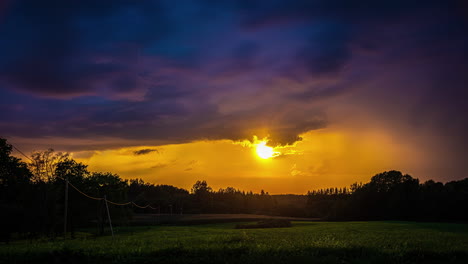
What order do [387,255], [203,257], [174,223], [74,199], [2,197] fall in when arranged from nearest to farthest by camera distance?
[203,257] → [387,255] → [74,199] → [2,197] → [174,223]

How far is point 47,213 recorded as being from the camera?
209 ft

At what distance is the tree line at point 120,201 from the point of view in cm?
5928

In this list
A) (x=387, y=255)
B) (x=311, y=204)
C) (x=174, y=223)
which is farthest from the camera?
(x=311, y=204)

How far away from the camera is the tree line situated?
59.3 metres

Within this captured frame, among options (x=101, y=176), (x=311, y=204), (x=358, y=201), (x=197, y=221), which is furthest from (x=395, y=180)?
(x=101, y=176)

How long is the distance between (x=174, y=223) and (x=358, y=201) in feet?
207

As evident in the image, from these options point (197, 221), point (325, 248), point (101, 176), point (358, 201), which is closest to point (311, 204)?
point (358, 201)

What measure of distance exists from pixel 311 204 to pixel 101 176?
11932 cm

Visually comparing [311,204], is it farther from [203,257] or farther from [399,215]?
[203,257]

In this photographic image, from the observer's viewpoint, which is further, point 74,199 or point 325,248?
point 74,199

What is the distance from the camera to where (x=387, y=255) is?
2402cm

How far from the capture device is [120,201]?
222 feet

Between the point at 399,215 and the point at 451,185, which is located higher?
the point at 451,185

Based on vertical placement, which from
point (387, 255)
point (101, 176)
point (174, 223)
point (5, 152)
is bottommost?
point (174, 223)
